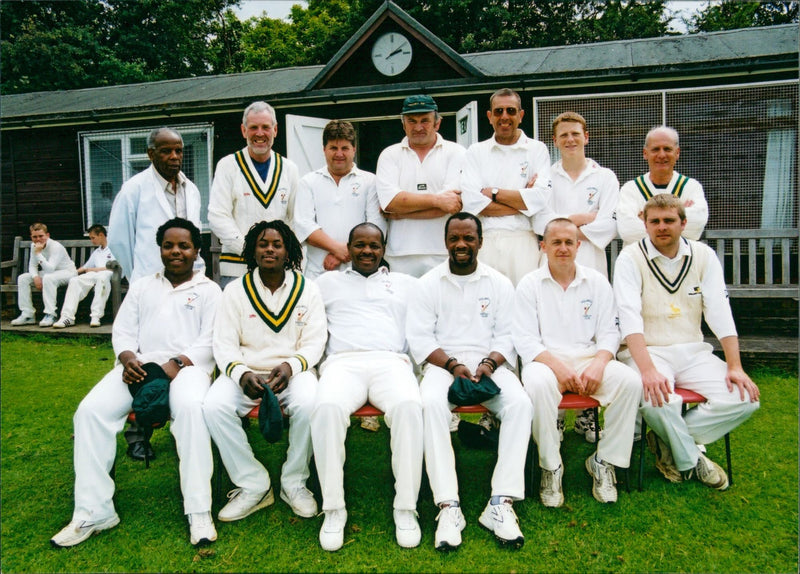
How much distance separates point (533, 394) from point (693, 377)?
3.52ft

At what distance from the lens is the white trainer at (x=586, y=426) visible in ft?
14.1

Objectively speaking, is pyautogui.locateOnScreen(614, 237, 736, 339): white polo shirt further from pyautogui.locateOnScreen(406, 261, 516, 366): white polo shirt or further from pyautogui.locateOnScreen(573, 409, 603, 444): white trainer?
pyautogui.locateOnScreen(573, 409, 603, 444): white trainer

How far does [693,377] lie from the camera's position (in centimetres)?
366

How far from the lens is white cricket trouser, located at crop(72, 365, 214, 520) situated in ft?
10.2

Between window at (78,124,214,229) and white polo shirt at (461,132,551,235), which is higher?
window at (78,124,214,229)

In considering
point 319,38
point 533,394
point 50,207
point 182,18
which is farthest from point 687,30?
point 533,394

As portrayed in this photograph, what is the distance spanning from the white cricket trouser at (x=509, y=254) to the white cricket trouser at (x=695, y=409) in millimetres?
969

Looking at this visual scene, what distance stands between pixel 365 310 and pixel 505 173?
140cm

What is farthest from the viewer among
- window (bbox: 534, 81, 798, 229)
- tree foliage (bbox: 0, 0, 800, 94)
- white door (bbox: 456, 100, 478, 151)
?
tree foliage (bbox: 0, 0, 800, 94)

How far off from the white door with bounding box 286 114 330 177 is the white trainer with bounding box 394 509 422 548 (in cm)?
666

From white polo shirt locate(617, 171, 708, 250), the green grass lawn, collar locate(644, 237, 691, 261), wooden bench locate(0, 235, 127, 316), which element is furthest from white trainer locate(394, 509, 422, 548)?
wooden bench locate(0, 235, 127, 316)

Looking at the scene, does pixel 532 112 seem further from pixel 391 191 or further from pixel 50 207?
pixel 50 207

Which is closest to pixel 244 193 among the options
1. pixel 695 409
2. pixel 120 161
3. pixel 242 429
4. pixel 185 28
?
pixel 242 429

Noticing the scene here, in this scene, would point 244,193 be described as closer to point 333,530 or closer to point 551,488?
point 333,530
